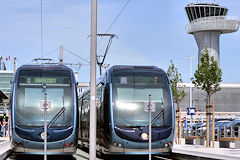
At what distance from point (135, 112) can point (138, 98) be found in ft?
1.71

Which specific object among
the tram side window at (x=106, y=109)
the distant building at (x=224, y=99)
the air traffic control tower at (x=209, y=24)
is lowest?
the distant building at (x=224, y=99)

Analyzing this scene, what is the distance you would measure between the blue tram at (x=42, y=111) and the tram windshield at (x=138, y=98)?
152 centimetres

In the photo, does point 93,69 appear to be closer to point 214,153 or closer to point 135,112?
point 135,112

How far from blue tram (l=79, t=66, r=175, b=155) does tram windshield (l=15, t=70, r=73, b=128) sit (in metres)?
1.37

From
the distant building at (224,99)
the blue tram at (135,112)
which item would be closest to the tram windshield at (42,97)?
the blue tram at (135,112)

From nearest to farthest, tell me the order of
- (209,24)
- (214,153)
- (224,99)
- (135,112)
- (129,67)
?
(135,112) → (129,67) → (214,153) → (209,24) → (224,99)

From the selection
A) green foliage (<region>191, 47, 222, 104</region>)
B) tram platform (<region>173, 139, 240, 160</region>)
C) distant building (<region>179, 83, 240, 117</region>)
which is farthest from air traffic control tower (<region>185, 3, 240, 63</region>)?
tram platform (<region>173, 139, 240, 160</region>)

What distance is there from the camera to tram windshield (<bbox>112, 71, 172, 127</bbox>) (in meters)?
17.6

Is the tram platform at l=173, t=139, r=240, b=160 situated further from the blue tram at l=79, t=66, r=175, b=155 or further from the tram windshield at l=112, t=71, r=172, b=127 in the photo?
the tram windshield at l=112, t=71, r=172, b=127

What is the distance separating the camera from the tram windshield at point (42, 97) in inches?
690

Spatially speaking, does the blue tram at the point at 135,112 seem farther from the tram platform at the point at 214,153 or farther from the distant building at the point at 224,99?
the distant building at the point at 224,99

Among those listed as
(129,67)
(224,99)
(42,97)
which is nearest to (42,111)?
(42,97)

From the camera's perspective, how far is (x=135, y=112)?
1764 cm

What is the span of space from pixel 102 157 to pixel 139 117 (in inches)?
154
